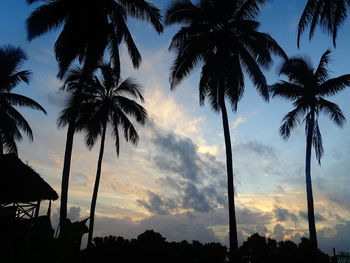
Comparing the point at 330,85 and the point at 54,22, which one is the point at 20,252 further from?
the point at 330,85

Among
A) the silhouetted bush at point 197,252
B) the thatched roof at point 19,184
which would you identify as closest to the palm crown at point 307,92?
the silhouetted bush at point 197,252

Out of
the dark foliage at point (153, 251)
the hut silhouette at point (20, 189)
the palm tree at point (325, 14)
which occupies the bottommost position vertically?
the dark foliage at point (153, 251)

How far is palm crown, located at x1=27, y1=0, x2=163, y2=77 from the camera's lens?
16016 millimetres

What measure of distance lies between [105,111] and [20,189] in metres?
10.7

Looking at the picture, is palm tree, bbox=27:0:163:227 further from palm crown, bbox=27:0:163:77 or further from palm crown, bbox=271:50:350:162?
palm crown, bbox=271:50:350:162

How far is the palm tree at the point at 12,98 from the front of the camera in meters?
24.6

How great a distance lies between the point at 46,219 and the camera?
175cm

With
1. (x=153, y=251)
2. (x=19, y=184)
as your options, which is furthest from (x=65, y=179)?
(x=153, y=251)

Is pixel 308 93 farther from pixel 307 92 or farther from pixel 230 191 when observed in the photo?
pixel 230 191

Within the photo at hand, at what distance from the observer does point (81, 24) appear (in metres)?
15.9

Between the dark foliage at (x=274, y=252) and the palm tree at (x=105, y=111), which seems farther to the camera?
the palm tree at (x=105, y=111)

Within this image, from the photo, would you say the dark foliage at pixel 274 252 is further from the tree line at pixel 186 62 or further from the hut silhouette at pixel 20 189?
the hut silhouette at pixel 20 189

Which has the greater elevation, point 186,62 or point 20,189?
point 186,62

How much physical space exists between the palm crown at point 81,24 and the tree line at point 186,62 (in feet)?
0.16
